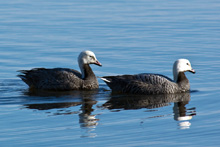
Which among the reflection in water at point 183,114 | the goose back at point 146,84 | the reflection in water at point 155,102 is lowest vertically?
the reflection in water at point 183,114

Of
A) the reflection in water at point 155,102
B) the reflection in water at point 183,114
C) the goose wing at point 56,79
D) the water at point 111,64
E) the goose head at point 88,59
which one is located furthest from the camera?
the goose head at point 88,59

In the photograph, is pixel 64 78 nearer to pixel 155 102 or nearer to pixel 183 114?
pixel 155 102

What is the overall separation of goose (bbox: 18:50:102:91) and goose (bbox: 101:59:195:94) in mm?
705

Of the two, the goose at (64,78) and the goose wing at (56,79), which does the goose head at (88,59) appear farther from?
the goose wing at (56,79)

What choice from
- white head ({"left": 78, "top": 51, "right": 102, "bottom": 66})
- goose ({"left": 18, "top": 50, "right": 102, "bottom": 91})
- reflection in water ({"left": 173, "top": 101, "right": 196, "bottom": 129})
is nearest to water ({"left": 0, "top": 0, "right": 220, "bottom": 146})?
reflection in water ({"left": 173, "top": 101, "right": 196, "bottom": 129})

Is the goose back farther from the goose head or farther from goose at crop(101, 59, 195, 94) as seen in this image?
the goose head

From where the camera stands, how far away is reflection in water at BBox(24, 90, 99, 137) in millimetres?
11773

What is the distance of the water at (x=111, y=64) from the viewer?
437 inches

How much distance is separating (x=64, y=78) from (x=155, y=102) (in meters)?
3.17

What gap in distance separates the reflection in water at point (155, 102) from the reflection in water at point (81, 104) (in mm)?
575

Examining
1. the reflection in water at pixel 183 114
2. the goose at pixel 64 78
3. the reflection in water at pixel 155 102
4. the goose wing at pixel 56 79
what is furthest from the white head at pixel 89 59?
the reflection in water at pixel 183 114

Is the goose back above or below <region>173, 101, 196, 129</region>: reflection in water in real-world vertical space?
above

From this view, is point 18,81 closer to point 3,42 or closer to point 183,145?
point 3,42

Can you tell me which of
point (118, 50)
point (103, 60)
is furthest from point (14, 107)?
point (118, 50)
